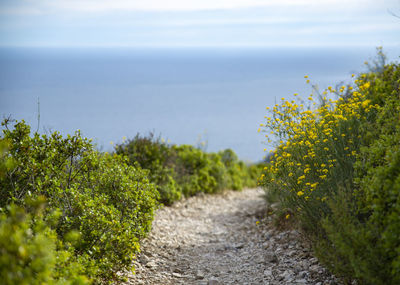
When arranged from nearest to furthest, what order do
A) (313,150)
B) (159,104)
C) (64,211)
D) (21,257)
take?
(21,257), (64,211), (313,150), (159,104)

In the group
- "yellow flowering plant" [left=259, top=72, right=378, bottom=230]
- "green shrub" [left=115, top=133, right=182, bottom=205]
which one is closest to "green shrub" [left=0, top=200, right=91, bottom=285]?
"yellow flowering plant" [left=259, top=72, right=378, bottom=230]

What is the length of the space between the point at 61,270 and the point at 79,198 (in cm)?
113

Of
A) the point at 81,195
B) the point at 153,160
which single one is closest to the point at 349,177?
the point at 81,195

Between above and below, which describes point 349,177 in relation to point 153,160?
below

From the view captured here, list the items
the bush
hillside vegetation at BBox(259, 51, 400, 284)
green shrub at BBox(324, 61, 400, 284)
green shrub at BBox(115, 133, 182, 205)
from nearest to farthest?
green shrub at BBox(324, 61, 400, 284), hillside vegetation at BBox(259, 51, 400, 284), the bush, green shrub at BBox(115, 133, 182, 205)

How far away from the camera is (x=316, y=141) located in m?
3.76

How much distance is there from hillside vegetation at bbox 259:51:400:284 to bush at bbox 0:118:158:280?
1842 mm

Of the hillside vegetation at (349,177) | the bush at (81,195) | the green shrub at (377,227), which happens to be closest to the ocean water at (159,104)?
the bush at (81,195)

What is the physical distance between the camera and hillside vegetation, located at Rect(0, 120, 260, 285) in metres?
2.08

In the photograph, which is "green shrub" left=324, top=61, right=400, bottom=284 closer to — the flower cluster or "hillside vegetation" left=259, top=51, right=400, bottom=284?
"hillside vegetation" left=259, top=51, right=400, bottom=284

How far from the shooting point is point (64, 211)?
334 centimetres

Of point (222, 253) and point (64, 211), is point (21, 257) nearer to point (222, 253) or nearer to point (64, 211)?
point (64, 211)

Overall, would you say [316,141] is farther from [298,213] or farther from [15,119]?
[15,119]

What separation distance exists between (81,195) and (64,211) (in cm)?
25
